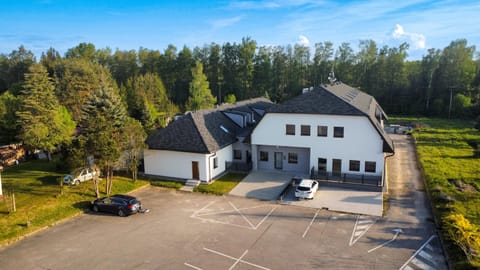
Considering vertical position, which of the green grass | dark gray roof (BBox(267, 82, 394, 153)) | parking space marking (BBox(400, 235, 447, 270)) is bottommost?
parking space marking (BBox(400, 235, 447, 270))

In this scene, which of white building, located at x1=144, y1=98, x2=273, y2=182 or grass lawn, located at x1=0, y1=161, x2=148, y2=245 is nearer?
grass lawn, located at x1=0, y1=161, x2=148, y2=245

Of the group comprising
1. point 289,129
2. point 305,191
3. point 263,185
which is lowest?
point 263,185

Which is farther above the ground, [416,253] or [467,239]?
[467,239]

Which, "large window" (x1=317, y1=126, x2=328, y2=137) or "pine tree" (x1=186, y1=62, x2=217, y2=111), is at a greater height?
"pine tree" (x1=186, y1=62, x2=217, y2=111)

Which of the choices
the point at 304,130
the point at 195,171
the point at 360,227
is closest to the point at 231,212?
the point at 195,171

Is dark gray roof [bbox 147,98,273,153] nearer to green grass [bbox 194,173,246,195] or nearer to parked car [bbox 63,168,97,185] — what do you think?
green grass [bbox 194,173,246,195]

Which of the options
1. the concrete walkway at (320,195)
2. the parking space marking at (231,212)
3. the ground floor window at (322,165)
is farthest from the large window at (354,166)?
the parking space marking at (231,212)

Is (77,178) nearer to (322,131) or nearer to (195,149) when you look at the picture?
(195,149)

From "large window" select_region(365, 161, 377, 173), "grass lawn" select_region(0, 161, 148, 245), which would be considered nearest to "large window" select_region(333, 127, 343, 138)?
"large window" select_region(365, 161, 377, 173)

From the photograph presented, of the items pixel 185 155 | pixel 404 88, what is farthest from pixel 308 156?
pixel 404 88
